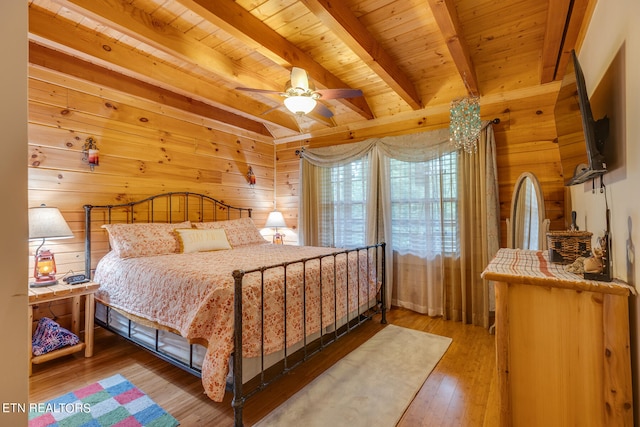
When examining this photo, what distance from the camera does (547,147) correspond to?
2.92 metres

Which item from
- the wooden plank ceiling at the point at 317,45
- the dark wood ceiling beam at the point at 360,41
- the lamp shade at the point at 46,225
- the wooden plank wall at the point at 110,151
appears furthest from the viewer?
the wooden plank wall at the point at 110,151

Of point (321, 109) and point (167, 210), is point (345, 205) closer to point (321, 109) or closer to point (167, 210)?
point (321, 109)

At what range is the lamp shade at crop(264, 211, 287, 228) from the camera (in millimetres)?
4594

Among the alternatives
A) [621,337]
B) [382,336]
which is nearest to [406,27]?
[621,337]

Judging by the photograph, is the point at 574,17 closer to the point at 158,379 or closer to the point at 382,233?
the point at 382,233

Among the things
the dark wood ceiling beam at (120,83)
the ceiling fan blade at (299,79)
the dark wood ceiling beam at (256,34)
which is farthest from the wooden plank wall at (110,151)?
the ceiling fan blade at (299,79)

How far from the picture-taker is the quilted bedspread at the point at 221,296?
1.71 meters

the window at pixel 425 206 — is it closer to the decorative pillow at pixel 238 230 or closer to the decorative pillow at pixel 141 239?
the decorative pillow at pixel 238 230

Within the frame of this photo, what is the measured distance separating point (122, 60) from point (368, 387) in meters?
3.40

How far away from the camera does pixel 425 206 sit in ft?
11.4

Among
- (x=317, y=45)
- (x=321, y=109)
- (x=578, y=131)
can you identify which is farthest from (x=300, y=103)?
(x=578, y=131)

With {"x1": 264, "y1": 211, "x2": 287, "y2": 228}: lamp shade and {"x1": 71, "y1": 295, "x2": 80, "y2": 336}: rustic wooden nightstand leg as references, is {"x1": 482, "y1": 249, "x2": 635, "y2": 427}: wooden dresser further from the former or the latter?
{"x1": 264, "y1": 211, "x2": 287, "y2": 228}: lamp shade

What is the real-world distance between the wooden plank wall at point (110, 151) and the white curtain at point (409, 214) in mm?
1532

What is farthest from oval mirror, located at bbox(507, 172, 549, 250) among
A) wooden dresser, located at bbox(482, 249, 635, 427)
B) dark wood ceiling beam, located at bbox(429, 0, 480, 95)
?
wooden dresser, located at bbox(482, 249, 635, 427)
